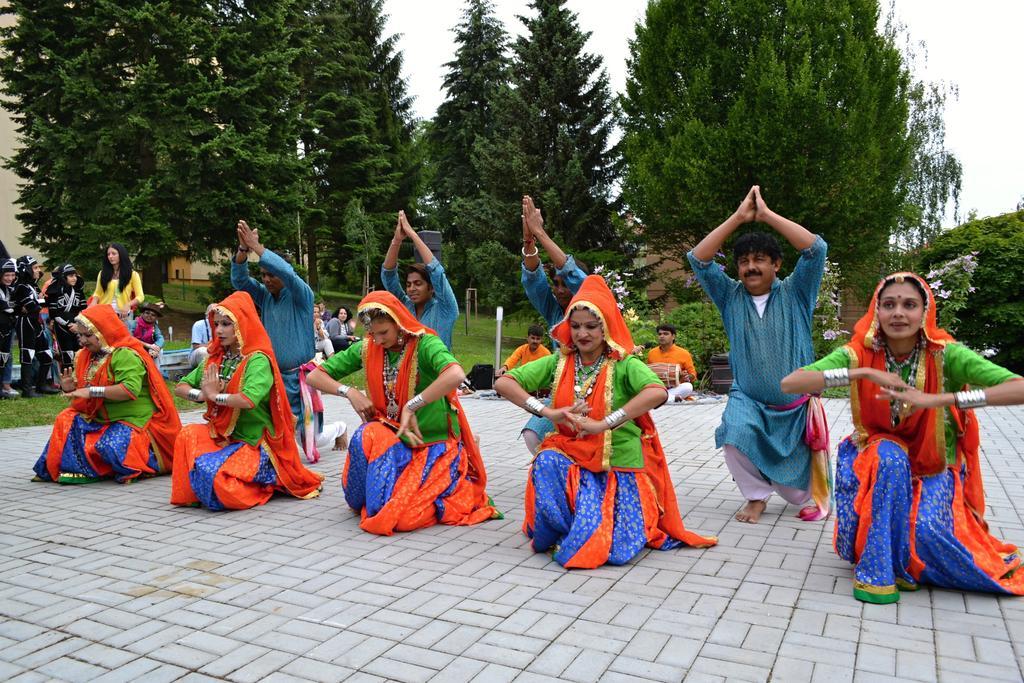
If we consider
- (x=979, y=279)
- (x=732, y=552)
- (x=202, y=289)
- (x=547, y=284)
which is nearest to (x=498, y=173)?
(x=202, y=289)

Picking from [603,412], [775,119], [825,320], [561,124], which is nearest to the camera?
[603,412]

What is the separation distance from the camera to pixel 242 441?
589 centimetres

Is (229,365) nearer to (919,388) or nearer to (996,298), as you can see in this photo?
(919,388)

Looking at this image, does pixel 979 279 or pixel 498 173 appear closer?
pixel 979 279

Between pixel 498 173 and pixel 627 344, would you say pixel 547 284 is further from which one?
pixel 498 173

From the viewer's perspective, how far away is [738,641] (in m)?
3.34

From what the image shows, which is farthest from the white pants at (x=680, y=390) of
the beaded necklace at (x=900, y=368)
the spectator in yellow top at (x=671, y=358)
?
the beaded necklace at (x=900, y=368)

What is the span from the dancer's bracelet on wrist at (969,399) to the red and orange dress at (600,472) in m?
1.47

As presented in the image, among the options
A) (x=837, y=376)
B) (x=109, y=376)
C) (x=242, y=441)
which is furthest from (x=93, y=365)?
(x=837, y=376)

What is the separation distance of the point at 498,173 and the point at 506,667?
23594 mm

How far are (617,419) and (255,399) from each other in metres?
2.63

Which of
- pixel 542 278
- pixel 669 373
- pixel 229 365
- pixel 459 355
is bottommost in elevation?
pixel 669 373

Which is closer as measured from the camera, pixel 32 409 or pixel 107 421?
pixel 107 421

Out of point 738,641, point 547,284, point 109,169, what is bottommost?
point 738,641
